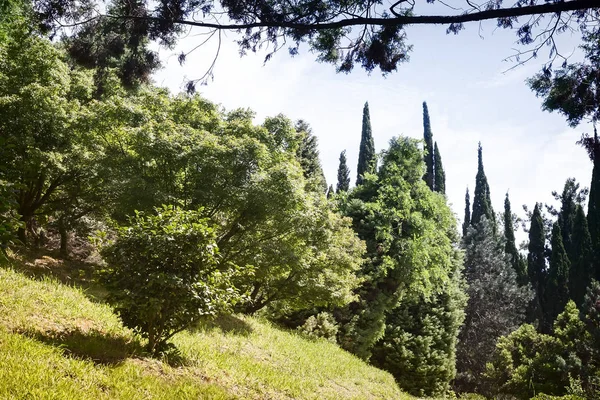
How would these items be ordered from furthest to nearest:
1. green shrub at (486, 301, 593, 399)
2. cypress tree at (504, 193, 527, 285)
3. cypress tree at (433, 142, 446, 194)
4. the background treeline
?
cypress tree at (433, 142, 446, 194)
cypress tree at (504, 193, 527, 285)
green shrub at (486, 301, 593, 399)
the background treeline

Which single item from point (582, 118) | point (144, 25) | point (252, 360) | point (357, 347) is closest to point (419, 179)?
point (357, 347)

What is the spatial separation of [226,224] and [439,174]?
33988 millimetres

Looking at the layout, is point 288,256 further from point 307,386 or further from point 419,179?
point 419,179

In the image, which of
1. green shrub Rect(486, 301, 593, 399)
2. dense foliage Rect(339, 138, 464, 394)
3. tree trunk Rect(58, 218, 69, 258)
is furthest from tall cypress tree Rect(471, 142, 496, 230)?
tree trunk Rect(58, 218, 69, 258)

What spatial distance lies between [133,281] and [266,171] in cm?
592

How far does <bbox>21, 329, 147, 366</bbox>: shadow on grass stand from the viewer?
18.7 feet

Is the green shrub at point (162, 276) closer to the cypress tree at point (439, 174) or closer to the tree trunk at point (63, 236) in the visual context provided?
the tree trunk at point (63, 236)

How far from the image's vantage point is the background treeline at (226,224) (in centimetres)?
655

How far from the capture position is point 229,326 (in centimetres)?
1244

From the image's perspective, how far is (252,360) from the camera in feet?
30.8

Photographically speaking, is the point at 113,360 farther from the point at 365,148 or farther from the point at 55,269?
the point at 365,148

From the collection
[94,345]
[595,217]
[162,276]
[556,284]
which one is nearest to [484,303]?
[556,284]

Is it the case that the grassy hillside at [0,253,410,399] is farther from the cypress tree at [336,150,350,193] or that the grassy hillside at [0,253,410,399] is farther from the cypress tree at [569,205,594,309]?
the cypress tree at [336,150,350,193]

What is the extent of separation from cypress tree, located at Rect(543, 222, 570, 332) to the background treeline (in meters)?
11.2
